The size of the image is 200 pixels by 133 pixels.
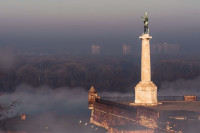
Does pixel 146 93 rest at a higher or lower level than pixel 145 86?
lower

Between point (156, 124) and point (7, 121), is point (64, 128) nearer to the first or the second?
point (7, 121)

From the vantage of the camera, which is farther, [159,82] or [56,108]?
[159,82]

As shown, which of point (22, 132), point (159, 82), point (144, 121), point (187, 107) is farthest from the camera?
point (159, 82)

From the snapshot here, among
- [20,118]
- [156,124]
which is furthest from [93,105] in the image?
[156,124]

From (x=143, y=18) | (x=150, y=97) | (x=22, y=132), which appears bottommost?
(x=22, y=132)

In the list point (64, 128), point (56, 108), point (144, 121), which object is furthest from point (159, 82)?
point (144, 121)

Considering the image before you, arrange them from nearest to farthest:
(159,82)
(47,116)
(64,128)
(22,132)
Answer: (22,132) → (64,128) → (47,116) → (159,82)

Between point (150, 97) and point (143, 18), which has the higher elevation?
point (143, 18)
